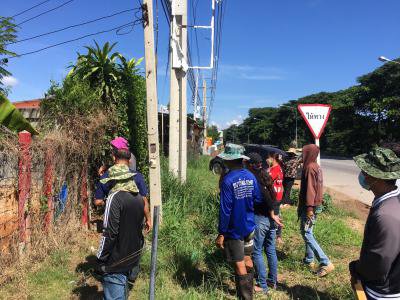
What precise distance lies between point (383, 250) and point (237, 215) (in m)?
1.96

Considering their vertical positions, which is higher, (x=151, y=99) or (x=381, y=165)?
(x=151, y=99)

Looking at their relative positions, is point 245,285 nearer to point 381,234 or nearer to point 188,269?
point 188,269

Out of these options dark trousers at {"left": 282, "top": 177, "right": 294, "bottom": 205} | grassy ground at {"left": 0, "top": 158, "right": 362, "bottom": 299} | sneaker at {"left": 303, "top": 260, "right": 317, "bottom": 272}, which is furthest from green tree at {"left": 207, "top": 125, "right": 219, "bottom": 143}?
sneaker at {"left": 303, "top": 260, "right": 317, "bottom": 272}

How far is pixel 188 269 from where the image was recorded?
18.8ft

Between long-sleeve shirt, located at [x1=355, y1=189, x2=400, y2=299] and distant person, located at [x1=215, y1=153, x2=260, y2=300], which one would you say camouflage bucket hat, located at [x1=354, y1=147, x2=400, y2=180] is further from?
distant person, located at [x1=215, y1=153, x2=260, y2=300]

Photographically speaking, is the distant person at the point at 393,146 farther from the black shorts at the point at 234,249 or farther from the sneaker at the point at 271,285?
the sneaker at the point at 271,285

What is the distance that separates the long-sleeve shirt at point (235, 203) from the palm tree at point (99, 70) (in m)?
4.34

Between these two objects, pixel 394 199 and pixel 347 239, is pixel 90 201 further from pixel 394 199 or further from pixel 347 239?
pixel 394 199

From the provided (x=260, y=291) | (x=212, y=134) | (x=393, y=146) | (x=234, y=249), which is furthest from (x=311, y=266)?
(x=212, y=134)

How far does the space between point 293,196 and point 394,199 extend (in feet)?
30.7

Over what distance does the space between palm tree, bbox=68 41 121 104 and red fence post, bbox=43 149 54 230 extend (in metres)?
2.37

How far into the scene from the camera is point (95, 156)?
7.32 metres

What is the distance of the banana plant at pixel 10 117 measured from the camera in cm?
541

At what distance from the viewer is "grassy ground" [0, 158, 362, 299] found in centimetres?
495
